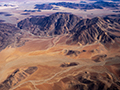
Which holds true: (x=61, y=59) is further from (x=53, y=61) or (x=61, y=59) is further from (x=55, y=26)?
(x=55, y=26)

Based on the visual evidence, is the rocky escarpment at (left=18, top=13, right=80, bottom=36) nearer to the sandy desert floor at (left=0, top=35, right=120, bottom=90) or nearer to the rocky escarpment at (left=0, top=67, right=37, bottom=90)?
the sandy desert floor at (left=0, top=35, right=120, bottom=90)

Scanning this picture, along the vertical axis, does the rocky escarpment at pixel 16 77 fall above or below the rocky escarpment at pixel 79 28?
below

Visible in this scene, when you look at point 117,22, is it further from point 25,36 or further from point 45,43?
point 25,36

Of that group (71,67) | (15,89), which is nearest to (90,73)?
(71,67)

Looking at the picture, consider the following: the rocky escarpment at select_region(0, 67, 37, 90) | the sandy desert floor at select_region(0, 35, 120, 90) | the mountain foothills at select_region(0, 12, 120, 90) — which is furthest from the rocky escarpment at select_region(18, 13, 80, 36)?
the rocky escarpment at select_region(0, 67, 37, 90)

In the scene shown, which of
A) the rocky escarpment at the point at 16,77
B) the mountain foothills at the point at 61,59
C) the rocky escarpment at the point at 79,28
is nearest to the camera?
the mountain foothills at the point at 61,59

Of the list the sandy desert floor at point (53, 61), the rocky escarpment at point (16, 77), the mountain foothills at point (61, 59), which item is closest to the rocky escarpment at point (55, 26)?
the mountain foothills at point (61, 59)

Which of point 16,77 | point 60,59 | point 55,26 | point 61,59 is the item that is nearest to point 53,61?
point 60,59

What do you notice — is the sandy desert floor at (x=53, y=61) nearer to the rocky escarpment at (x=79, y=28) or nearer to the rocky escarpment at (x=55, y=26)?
the rocky escarpment at (x=79, y=28)
